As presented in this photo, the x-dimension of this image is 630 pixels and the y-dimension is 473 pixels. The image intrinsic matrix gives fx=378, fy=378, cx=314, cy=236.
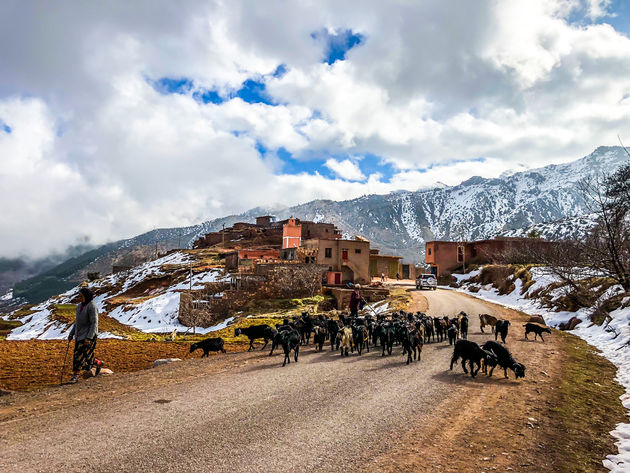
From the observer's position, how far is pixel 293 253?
52875mm

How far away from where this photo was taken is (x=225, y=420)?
274 inches

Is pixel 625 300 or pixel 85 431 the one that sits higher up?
pixel 625 300

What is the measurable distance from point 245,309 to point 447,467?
104 ft

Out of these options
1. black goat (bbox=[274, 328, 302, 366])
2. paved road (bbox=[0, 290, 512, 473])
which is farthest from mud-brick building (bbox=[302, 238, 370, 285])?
paved road (bbox=[0, 290, 512, 473])

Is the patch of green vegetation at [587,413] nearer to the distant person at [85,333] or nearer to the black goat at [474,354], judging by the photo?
the black goat at [474,354]

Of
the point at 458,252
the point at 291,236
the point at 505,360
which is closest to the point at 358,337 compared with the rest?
the point at 505,360

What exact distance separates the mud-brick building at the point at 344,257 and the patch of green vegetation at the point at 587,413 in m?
36.6

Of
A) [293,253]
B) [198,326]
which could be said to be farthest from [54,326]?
[293,253]

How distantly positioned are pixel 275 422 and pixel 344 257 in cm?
4329

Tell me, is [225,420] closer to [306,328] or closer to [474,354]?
[474,354]

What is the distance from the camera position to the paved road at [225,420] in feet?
17.8

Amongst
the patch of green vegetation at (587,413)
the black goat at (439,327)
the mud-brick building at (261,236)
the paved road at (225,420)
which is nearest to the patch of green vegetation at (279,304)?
the black goat at (439,327)

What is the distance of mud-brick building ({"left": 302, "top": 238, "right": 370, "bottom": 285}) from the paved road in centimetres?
3768

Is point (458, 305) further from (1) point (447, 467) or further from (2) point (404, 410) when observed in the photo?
(1) point (447, 467)
